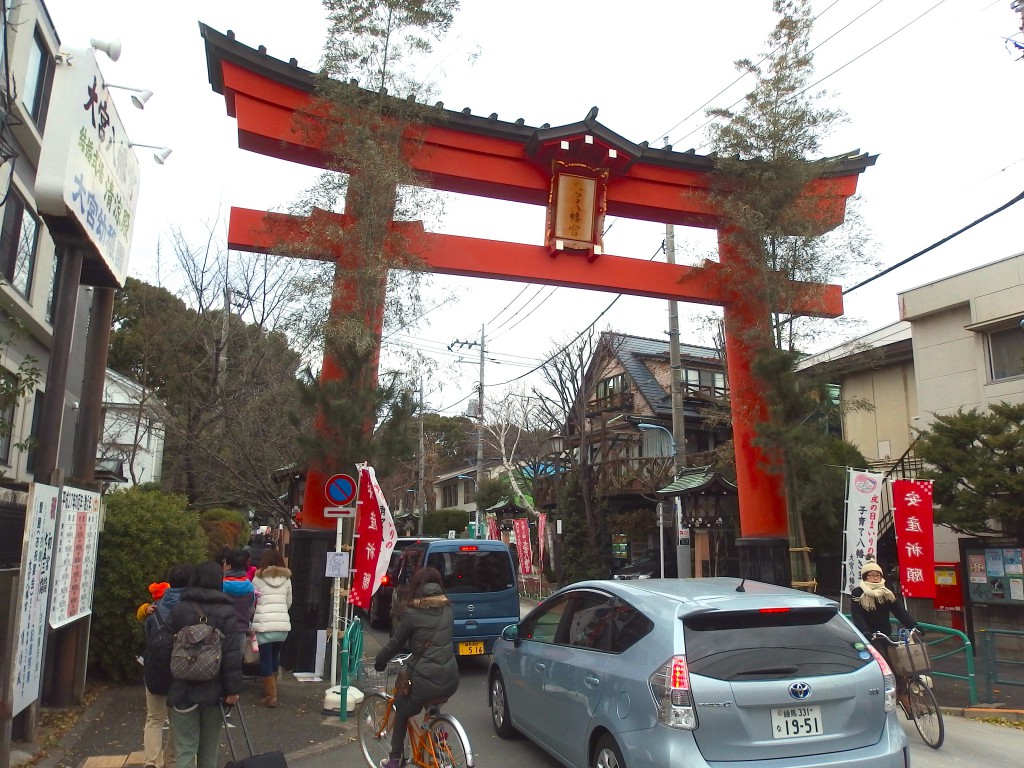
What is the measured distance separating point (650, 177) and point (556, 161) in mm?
1839

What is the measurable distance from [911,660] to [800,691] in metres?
3.46

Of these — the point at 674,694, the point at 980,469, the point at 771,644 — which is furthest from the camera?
the point at 980,469

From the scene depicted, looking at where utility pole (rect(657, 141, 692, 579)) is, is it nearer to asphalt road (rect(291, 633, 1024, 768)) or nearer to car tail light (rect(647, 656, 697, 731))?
asphalt road (rect(291, 633, 1024, 768))

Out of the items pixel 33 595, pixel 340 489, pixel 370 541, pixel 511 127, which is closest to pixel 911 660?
pixel 370 541

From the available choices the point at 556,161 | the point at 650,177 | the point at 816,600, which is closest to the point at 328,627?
the point at 816,600

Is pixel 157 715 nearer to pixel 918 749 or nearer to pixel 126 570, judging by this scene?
pixel 126 570

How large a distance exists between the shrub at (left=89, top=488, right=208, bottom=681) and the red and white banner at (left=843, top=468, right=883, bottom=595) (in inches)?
344

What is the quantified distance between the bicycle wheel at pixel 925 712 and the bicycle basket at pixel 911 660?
4.9 inches

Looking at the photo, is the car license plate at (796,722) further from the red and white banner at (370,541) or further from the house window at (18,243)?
the house window at (18,243)

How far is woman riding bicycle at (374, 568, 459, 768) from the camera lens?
5.53 m

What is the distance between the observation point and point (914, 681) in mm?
7250

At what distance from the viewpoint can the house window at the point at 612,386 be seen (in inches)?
1307

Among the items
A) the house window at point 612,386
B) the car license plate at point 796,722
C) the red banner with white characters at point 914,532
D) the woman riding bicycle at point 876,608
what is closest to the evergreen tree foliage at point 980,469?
Answer: the red banner with white characters at point 914,532

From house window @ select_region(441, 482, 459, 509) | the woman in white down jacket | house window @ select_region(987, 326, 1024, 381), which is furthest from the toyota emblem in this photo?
house window @ select_region(441, 482, 459, 509)
